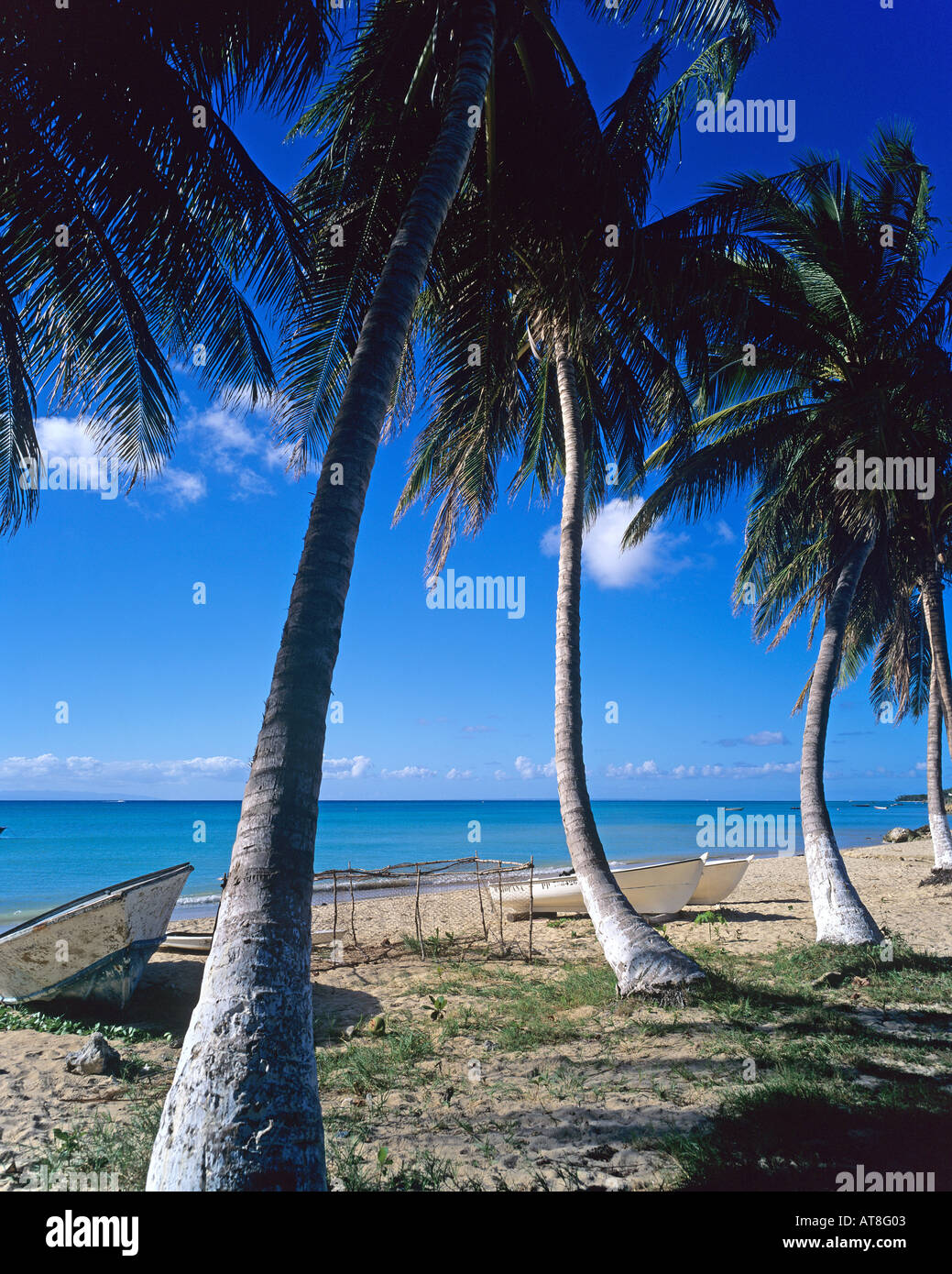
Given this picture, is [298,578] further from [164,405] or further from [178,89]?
[178,89]

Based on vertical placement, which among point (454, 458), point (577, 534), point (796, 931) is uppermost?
Answer: point (454, 458)

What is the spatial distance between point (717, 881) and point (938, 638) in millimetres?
6513

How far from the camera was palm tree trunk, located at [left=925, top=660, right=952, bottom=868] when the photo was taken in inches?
584

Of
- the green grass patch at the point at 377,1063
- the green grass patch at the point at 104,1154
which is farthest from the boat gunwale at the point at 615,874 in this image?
the green grass patch at the point at 104,1154

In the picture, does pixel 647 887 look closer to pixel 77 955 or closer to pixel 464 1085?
pixel 464 1085

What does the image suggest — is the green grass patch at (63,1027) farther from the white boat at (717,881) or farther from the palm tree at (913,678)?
the palm tree at (913,678)

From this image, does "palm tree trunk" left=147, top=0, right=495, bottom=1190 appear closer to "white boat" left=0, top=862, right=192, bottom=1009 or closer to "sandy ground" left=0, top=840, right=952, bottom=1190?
"sandy ground" left=0, top=840, right=952, bottom=1190

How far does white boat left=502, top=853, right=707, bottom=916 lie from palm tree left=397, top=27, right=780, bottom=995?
5.61 meters

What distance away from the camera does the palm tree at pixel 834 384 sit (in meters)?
8.52

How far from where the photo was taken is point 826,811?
28.1 feet

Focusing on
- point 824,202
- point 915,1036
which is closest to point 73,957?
point 915,1036

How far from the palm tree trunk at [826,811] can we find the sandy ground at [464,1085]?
112 cm

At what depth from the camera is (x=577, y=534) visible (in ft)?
27.9
